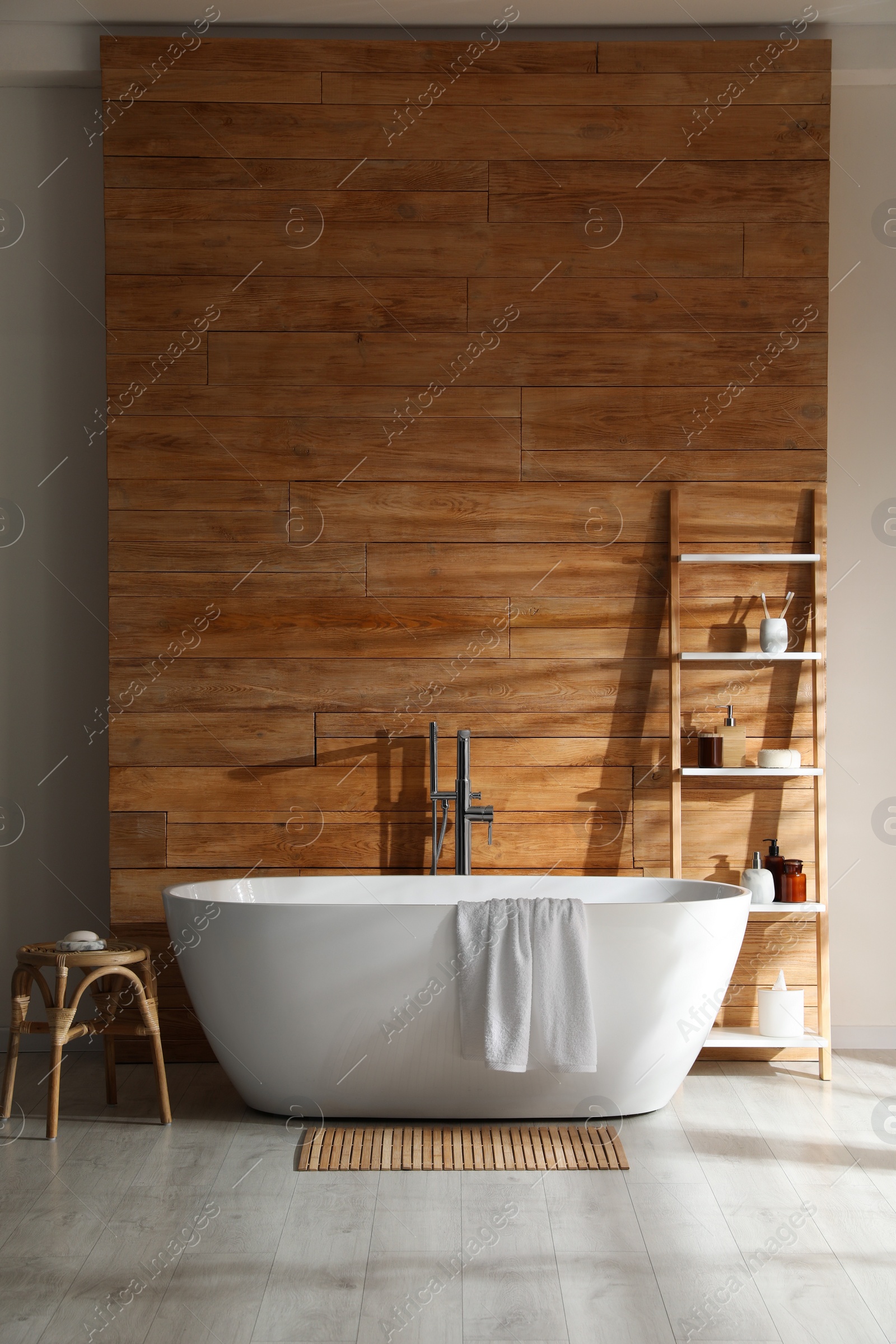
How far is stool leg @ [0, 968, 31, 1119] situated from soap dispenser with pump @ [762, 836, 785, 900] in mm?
2202

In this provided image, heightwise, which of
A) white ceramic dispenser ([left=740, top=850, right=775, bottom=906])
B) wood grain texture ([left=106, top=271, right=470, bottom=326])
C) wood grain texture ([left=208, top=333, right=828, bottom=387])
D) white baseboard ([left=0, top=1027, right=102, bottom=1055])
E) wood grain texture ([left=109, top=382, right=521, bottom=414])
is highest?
wood grain texture ([left=106, top=271, right=470, bottom=326])

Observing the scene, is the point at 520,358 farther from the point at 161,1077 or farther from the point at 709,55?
the point at 161,1077

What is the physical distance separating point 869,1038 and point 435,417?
2.48m

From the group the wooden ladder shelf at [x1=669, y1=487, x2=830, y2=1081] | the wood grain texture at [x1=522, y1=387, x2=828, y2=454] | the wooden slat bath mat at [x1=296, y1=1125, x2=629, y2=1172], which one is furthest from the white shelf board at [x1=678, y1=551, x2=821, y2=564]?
the wooden slat bath mat at [x1=296, y1=1125, x2=629, y2=1172]

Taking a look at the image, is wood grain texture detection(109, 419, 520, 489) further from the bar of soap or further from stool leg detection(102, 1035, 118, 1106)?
stool leg detection(102, 1035, 118, 1106)

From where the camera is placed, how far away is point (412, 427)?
3.70 metres

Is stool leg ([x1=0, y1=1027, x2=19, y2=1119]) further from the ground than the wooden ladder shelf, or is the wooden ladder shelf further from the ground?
the wooden ladder shelf

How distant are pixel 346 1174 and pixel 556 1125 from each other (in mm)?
622

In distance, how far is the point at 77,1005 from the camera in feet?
9.64

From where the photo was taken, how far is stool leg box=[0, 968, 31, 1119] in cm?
309

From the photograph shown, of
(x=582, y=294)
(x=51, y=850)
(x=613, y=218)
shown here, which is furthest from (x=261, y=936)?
(x=613, y=218)

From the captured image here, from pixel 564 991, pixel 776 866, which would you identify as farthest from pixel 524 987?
pixel 776 866

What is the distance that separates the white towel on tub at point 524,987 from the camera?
286 centimetres

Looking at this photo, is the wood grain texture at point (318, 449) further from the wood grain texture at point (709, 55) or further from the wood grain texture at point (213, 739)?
the wood grain texture at point (709, 55)
